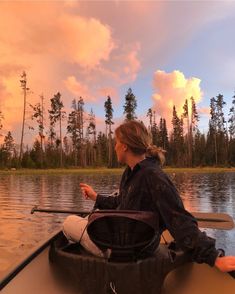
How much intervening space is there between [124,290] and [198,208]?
34.4ft

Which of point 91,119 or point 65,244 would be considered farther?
point 91,119

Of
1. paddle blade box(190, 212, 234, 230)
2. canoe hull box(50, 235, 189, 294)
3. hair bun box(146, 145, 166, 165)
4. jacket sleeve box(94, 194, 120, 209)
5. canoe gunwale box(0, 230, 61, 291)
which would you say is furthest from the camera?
paddle blade box(190, 212, 234, 230)

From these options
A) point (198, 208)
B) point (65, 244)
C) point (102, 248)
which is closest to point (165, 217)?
point (102, 248)

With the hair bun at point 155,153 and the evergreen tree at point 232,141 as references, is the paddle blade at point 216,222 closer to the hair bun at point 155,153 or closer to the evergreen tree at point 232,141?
the hair bun at point 155,153

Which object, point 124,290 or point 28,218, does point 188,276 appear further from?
point 28,218

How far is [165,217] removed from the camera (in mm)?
3035

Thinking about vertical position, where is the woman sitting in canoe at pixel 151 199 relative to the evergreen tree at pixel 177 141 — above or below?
below

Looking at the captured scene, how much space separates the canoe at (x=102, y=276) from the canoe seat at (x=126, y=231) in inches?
3.5

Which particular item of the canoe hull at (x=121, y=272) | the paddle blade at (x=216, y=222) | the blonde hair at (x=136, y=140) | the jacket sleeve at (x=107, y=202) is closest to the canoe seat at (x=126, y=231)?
the canoe hull at (x=121, y=272)

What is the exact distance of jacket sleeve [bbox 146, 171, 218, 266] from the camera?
9.64ft

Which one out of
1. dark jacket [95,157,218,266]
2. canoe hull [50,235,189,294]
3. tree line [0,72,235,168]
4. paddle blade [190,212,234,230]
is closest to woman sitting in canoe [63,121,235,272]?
dark jacket [95,157,218,266]

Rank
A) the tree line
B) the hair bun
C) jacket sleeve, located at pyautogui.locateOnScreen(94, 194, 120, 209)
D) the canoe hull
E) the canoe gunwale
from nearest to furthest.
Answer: the canoe hull < the canoe gunwale < the hair bun < jacket sleeve, located at pyautogui.locateOnScreen(94, 194, 120, 209) < the tree line

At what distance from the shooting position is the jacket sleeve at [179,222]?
9.64ft

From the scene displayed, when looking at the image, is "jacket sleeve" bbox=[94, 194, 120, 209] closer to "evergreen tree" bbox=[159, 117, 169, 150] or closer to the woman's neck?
the woman's neck
